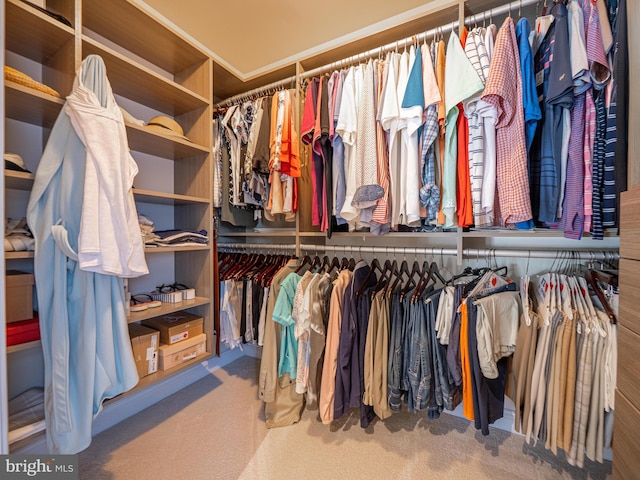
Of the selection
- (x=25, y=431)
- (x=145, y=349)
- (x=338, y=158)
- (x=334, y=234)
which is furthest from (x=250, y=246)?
(x=25, y=431)

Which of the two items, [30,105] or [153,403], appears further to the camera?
[153,403]

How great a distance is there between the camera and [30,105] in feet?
3.49

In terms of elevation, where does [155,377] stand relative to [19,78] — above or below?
below

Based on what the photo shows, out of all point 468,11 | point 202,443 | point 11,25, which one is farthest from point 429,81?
point 202,443

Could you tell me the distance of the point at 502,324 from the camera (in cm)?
115

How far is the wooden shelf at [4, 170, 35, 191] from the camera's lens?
933mm

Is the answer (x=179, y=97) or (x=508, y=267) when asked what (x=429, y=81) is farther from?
(x=179, y=97)

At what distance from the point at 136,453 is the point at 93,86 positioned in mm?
1772

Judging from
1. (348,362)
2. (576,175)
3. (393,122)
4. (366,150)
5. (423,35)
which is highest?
(423,35)

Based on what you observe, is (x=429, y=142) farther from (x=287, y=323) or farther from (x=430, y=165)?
(x=287, y=323)

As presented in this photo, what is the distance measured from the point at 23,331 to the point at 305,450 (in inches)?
53.4

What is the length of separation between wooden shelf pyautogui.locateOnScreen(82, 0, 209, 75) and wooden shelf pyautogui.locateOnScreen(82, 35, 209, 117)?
269 millimetres

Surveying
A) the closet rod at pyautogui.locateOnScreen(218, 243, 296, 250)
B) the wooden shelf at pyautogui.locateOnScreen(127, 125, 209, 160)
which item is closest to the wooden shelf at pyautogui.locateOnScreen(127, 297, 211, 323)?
the closet rod at pyautogui.locateOnScreen(218, 243, 296, 250)

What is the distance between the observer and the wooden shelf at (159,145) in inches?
Result: 52.7
